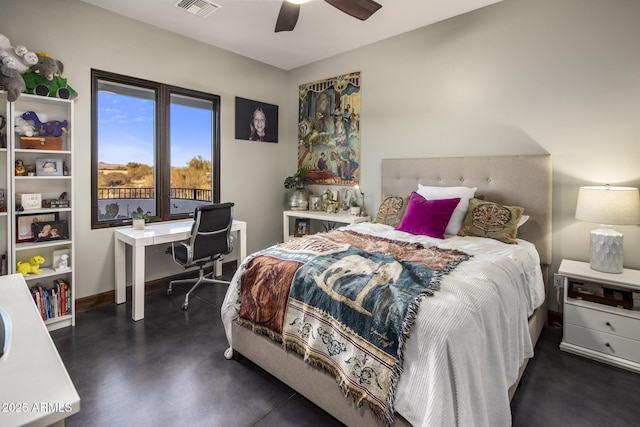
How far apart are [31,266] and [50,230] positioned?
30cm

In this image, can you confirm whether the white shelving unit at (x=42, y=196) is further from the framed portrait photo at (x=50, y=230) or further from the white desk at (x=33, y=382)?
the white desk at (x=33, y=382)

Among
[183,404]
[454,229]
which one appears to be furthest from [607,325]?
[183,404]

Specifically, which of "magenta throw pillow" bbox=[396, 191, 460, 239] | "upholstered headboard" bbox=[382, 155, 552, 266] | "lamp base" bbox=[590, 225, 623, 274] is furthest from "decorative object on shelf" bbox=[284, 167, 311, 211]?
"lamp base" bbox=[590, 225, 623, 274]

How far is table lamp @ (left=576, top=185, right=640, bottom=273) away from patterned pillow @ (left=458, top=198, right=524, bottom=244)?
42 cm

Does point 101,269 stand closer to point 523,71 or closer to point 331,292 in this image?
point 331,292

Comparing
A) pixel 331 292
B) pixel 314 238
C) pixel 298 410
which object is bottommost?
pixel 298 410

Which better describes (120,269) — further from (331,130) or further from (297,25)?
(297,25)

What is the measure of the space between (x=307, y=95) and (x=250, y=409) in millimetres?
3825

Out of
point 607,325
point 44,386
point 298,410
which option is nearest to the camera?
point 44,386

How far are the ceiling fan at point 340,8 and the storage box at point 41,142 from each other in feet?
6.65

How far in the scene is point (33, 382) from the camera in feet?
2.53

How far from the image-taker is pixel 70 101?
8.64 ft

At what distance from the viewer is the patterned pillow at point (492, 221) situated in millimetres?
2604

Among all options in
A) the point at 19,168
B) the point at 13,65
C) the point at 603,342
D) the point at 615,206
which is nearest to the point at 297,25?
the point at 13,65
